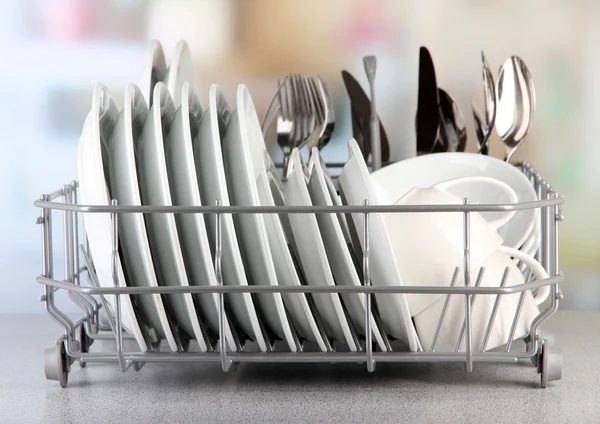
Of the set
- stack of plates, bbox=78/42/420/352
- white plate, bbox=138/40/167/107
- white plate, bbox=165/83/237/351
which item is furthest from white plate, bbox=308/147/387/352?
white plate, bbox=138/40/167/107

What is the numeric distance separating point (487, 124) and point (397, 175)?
6.5 inches

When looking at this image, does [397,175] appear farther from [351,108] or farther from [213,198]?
[213,198]

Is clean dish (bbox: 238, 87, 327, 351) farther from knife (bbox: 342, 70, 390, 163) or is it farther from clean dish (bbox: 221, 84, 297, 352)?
knife (bbox: 342, 70, 390, 163)

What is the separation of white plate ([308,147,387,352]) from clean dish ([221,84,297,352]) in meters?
0.06

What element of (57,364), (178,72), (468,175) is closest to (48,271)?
(57,364)

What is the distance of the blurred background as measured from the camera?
1112 mm

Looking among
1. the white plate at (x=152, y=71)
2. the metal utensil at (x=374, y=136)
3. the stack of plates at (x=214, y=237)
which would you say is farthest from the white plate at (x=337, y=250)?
the metal utensil at (x=374, y=136)

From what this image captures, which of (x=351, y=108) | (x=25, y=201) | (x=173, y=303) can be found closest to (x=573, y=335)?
(x=351, y=108)

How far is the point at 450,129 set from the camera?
42.9 inches

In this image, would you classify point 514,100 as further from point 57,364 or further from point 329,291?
point 57,364

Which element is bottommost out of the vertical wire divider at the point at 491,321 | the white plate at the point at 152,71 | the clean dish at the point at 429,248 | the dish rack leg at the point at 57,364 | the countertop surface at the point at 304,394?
the countertop surface at the point at 304,394

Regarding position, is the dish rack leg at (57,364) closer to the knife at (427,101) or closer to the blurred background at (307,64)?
the blurred background at (307,64)

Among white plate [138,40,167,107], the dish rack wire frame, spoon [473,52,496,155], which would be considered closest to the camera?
the dish rack wire frame

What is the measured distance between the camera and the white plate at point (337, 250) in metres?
0.68
